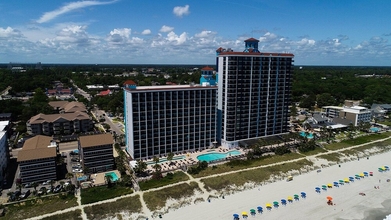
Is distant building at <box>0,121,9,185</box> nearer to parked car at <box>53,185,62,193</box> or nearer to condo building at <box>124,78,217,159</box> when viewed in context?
parked car at <box>53,185,62,193</box>

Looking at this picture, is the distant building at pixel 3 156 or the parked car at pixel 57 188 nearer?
the parked car at pixel 57 188

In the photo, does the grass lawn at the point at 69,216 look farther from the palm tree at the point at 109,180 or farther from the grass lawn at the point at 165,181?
the grass lawn at the point at 165,181

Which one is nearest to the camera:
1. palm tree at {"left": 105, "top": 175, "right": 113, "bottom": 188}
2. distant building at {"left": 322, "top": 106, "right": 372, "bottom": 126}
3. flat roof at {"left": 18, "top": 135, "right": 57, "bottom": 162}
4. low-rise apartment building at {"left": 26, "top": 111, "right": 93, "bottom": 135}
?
palm tree at {"left": 105, "top": 175, "right": 113, "bottom": 188}

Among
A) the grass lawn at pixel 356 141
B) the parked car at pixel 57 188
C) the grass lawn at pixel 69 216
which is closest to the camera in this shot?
the grass lawn at pixel 69 216

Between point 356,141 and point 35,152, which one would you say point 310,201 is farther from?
point 35,152

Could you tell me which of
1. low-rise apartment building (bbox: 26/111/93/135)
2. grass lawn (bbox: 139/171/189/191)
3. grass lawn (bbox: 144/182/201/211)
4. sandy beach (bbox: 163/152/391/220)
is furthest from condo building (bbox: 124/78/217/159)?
low-rise apartment building (bbox: 26/111/93/135)

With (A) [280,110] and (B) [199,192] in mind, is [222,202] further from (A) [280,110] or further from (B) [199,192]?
(A) [280,110]

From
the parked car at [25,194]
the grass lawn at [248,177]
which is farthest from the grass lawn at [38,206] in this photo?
the grass lawn at [248,177]
